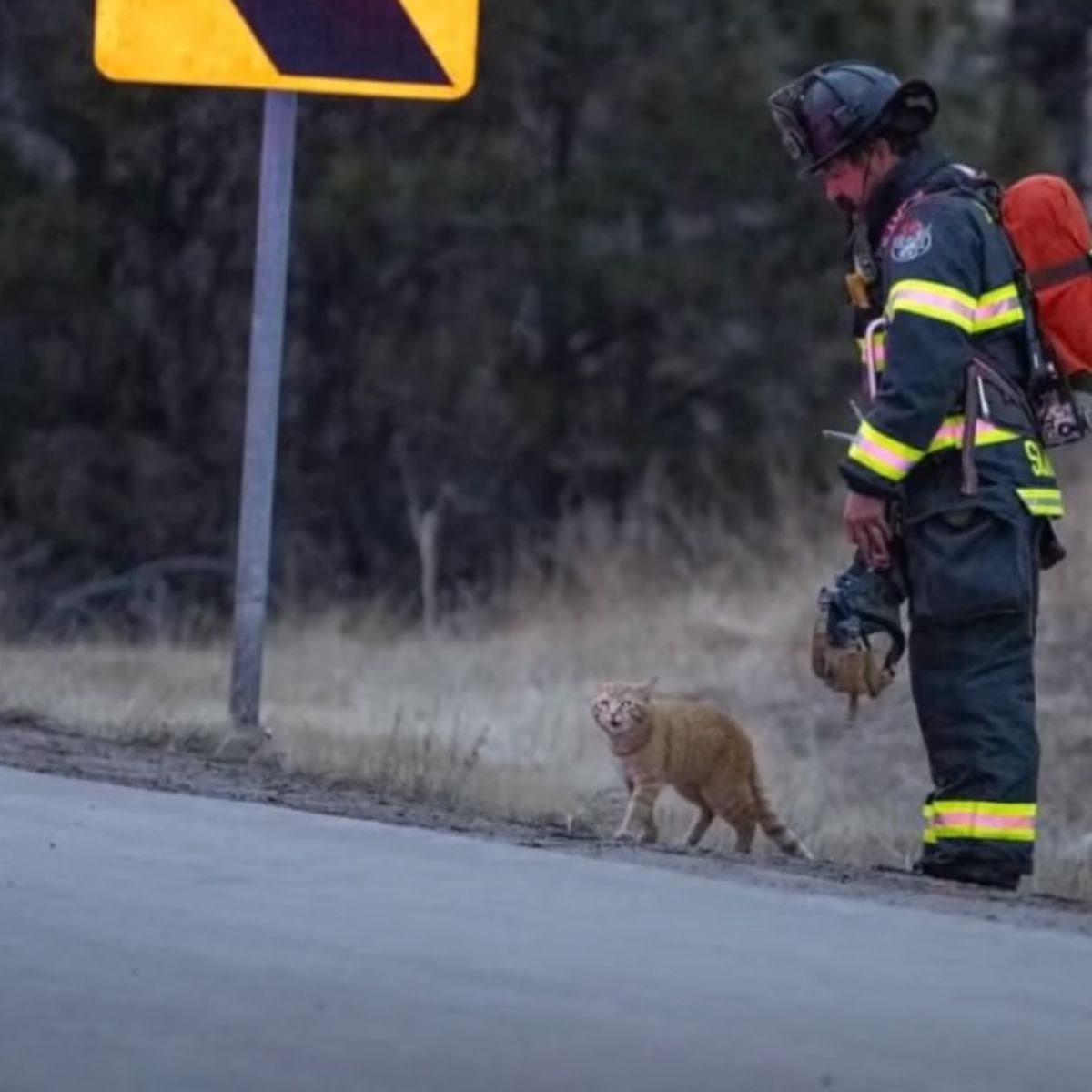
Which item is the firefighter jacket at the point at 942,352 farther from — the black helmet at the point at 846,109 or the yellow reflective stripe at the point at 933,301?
the black helmet at the point at 846,109

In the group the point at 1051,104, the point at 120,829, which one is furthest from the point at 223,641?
the point at 120,829

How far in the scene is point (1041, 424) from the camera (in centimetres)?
890

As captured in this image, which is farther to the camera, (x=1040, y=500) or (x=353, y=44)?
(x=353, y=44)

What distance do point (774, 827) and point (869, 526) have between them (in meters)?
2.30

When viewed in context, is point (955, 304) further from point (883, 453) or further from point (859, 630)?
point (859, 630)

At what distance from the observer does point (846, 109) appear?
892cm

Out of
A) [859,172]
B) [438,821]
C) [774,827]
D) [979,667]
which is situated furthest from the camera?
[774,827]

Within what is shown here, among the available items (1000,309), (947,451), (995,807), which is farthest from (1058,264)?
(995,807)

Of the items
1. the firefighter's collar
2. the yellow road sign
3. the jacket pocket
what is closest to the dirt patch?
the jacket pocket

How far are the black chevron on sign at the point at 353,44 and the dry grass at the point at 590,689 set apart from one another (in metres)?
2.18

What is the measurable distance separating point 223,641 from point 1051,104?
17.9 feet

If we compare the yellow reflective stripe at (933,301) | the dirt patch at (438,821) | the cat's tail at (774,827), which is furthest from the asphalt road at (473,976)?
the cat's tail at (774,827)

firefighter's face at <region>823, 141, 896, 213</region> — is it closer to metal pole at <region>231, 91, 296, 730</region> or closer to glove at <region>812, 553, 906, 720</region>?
A: glove at <region>812, 553, 906, 720</region>

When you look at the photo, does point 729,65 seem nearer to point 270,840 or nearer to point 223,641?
point 223,641
